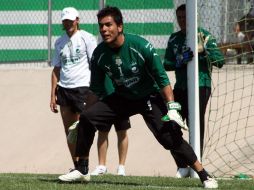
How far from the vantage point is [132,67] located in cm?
922

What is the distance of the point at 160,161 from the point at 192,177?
323 cm

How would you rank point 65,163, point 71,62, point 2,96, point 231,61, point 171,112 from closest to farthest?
point 171,112 → point 71,62 → point 231,61 → point 65,163 → point 2,96

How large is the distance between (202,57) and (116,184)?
2.21 meters

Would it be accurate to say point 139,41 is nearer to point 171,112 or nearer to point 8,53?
point 171,112

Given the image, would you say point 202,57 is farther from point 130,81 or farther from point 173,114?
point 173,114

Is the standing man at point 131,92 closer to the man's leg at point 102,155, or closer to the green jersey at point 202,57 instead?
the green jersey at point 202,57

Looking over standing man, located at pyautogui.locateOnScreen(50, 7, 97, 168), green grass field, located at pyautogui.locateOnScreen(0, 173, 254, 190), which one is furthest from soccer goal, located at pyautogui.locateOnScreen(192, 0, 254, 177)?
green grass field, located at pyautogui.locateOnScreen(0, 173, 254, 190)

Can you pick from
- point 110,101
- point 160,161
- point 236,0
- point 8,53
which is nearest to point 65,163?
point 160,161

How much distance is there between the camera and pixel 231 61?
1339cm

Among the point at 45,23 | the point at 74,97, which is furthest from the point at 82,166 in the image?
the point at 45,23

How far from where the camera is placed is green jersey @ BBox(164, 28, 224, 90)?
10.9 m

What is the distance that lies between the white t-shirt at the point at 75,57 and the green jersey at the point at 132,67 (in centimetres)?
232

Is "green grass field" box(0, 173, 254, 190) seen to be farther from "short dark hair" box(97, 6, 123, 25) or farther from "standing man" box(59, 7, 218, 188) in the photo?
"short dark hair" box(97, 6, 123, 25)

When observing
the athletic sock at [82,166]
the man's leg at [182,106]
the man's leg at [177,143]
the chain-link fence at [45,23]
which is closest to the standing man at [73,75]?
the man's leg at [182,106]
